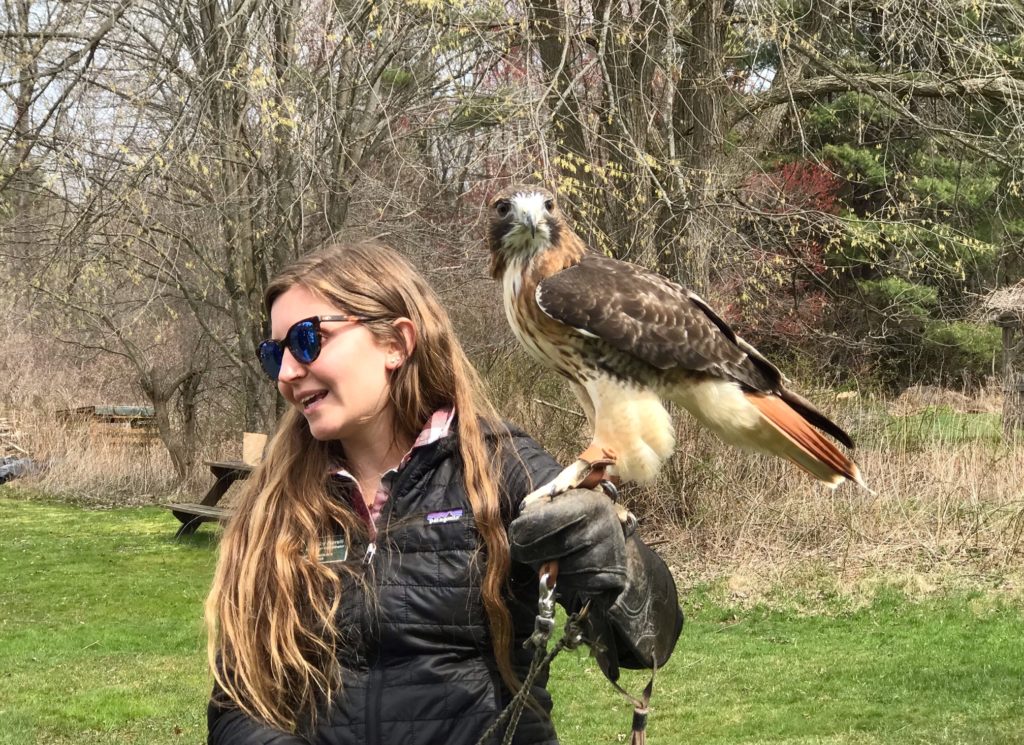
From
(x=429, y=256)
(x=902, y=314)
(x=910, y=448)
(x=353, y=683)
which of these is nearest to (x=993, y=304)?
(x=902, y=314)

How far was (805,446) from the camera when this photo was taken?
239 cm

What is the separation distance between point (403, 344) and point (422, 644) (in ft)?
1.91

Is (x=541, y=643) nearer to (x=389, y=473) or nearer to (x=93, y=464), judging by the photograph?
(x=389, y=473)

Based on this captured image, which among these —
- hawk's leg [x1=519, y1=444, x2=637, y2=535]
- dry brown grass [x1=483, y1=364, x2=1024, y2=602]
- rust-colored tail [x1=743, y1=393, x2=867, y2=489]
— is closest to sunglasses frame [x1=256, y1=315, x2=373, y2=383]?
hawk's leg [x1=519, y1=444, x2=637, y2=535]

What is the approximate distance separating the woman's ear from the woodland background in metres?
4.03

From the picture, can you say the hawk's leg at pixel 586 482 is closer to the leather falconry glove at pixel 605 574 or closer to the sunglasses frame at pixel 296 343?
the leather falconry glove at pixel 605 574

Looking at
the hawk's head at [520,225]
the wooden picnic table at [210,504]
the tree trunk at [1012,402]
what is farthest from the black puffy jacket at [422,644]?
the tree trunk at [1012,402]

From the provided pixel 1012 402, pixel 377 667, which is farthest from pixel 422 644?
pixel 1012 402

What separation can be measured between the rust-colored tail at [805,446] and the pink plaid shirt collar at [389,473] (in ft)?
2.77

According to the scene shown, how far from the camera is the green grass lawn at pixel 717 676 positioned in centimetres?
518

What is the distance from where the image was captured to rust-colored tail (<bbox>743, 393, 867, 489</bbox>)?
238cm

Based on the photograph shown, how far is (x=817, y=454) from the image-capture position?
93.7 inches

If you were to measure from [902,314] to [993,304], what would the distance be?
3.95 metres

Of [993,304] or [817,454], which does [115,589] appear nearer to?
[817,454]
